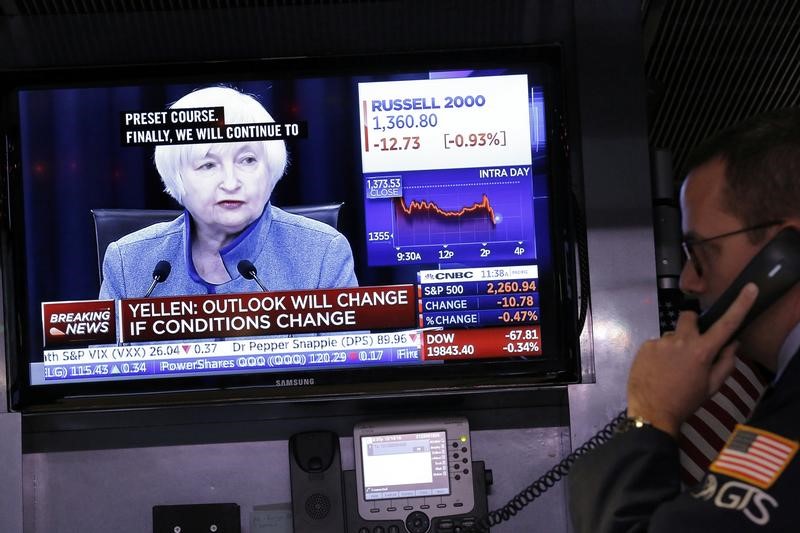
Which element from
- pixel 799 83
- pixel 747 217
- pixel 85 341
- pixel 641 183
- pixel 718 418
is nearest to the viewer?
pixel 747 217

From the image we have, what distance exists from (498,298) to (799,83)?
1455 mm

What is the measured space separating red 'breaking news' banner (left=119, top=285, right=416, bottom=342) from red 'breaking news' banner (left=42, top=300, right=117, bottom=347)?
0.13ft

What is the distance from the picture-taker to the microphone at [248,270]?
2805 mm

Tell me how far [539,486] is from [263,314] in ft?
3.12

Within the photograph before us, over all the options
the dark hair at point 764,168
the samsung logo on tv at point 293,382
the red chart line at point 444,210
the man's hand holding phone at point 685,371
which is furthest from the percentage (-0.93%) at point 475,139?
the man's hand holding phone at point 685,371

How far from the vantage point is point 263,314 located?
2789mm

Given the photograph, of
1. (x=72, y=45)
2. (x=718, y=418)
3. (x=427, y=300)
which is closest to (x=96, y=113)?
(x=72, y=45)

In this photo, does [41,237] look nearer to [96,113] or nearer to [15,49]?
[96,113]

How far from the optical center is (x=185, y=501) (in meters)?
3.00

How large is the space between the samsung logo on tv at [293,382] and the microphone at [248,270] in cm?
26

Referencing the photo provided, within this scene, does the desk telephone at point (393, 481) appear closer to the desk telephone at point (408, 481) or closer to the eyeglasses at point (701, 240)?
the desk telephone at point (408, 481)

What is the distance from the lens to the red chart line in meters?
2.81

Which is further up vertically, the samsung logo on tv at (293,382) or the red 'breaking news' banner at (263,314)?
the red 'breaking news' banner at (263,314)

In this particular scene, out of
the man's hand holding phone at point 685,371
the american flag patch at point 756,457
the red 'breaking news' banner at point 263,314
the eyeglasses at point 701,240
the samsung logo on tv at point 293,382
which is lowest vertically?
the american flag patch at point 756,457
